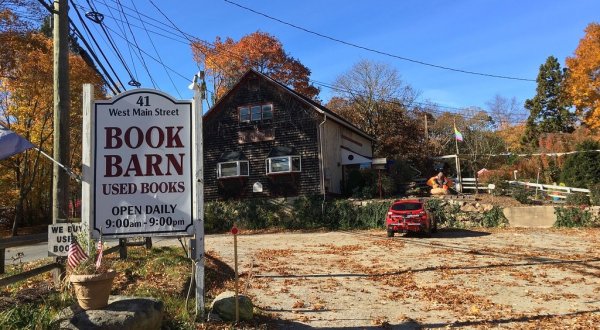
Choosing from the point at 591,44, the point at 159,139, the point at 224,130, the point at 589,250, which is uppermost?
the point at 591,44

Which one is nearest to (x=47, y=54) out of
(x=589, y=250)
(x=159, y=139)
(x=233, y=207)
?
(x=233, y=207)

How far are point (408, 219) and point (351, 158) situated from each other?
41.8 ft

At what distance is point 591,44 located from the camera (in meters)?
39.9

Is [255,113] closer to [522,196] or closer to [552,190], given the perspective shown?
[522,196]

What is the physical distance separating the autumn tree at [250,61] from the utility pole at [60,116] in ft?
125

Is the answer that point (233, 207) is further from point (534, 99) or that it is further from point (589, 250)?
point (534, 99)

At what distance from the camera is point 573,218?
72.9ft

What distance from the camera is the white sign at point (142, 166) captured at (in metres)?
6.46

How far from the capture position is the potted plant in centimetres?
521

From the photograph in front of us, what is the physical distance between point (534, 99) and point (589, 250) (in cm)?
3954

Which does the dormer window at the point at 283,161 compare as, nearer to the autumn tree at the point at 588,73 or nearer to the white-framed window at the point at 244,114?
the white-framed window at the point at 244,114

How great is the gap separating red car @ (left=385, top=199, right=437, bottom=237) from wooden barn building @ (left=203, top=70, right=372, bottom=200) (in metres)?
8.76

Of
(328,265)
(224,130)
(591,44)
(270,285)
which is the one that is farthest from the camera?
(591,44)

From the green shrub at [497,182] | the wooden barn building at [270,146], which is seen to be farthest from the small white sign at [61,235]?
the green shrub at [497,182]
